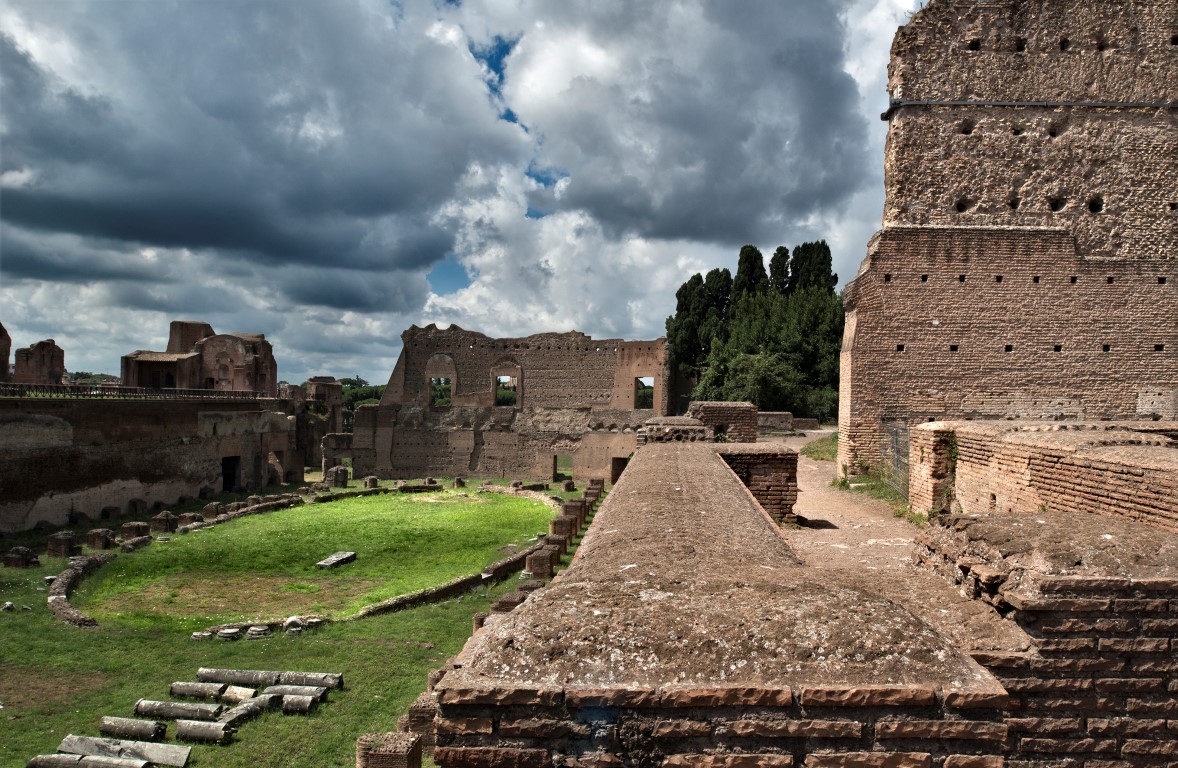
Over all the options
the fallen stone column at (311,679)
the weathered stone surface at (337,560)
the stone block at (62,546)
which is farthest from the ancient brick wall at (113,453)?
the fallen stone column at (311,679)

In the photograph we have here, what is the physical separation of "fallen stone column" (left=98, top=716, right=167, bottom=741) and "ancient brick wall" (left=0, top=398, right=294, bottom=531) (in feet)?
40.7

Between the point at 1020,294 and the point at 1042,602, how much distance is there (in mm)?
12451

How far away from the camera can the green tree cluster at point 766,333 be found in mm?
29922

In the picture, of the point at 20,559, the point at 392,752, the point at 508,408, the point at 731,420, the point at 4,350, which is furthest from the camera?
the point at 508,408

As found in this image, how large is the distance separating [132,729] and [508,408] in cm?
2646

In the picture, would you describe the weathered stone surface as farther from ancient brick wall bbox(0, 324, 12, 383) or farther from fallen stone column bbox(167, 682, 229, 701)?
ancient brick wall bbox(0, 324, 12, 383)

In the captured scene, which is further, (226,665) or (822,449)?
(822,449)

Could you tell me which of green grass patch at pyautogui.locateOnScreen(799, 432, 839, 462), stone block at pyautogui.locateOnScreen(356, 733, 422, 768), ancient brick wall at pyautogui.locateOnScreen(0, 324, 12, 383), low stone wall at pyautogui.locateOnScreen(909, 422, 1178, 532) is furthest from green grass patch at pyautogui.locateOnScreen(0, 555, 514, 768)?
ancient brick wall at pyautogui.locateOnScreen(0, 324, 12, 383)

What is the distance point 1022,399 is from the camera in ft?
43.7

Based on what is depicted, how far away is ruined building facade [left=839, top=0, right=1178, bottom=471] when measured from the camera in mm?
13211

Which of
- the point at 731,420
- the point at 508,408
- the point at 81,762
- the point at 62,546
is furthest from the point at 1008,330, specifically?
the point at 508,408

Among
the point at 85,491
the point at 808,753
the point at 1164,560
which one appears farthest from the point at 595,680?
the point at 85,491

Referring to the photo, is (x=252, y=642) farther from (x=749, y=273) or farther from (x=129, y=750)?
(x=749, y=273)

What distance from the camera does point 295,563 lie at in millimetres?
13266
